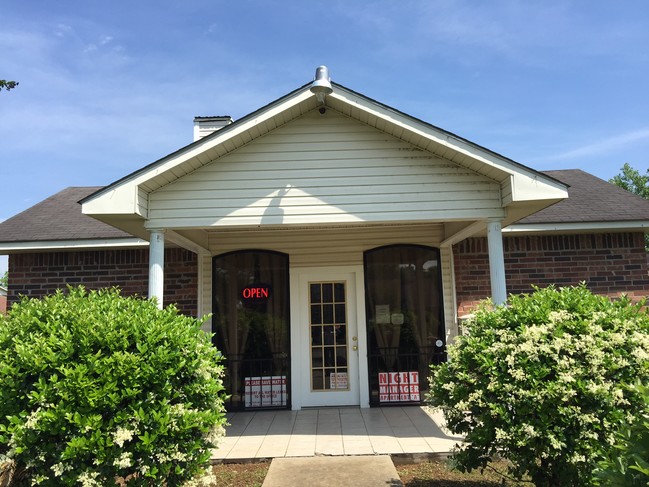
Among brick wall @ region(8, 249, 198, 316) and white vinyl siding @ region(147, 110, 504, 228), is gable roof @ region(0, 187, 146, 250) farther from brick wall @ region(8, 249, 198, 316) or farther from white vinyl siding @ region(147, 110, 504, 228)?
white vinyl siding @ region(147, 110, 504, 228)

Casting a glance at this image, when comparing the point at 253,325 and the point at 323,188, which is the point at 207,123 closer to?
the point at 253,325

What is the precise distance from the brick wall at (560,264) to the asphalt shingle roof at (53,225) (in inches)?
227

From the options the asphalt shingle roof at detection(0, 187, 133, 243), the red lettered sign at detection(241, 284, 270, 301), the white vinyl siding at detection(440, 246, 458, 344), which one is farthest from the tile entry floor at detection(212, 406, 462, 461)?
the asphalt shingle roof at detection(0, 187, 133, 243)

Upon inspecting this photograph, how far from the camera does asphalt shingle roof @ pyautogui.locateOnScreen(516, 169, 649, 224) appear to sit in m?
8.09

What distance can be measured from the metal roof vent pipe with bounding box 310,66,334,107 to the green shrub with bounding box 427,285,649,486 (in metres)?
3.26

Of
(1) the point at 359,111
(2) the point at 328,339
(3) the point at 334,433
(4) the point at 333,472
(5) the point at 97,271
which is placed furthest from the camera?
(5) the point at 97,271

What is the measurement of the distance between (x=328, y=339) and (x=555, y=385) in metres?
4.99

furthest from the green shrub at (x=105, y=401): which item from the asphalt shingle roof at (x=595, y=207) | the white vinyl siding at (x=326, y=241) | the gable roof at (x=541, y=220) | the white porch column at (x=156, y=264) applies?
the asphalt shingle roof at (x=595, y=207)

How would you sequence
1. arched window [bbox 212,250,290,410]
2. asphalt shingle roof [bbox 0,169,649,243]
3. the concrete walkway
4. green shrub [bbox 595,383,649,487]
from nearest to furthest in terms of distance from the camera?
green shrub [bbox 595,383,649,487], the concrete walkway, asphalt shingle roof [bbox 0,169,649,243], arched window [bbox 212,250,290,410]

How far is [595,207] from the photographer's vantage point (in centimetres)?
858

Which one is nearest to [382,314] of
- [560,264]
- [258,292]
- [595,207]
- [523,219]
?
[258,292]

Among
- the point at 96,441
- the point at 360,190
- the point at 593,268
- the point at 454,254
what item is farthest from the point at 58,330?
the point at 593,268

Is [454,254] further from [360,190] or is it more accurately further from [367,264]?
[360,190]

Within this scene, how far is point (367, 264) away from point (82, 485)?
222 inches
